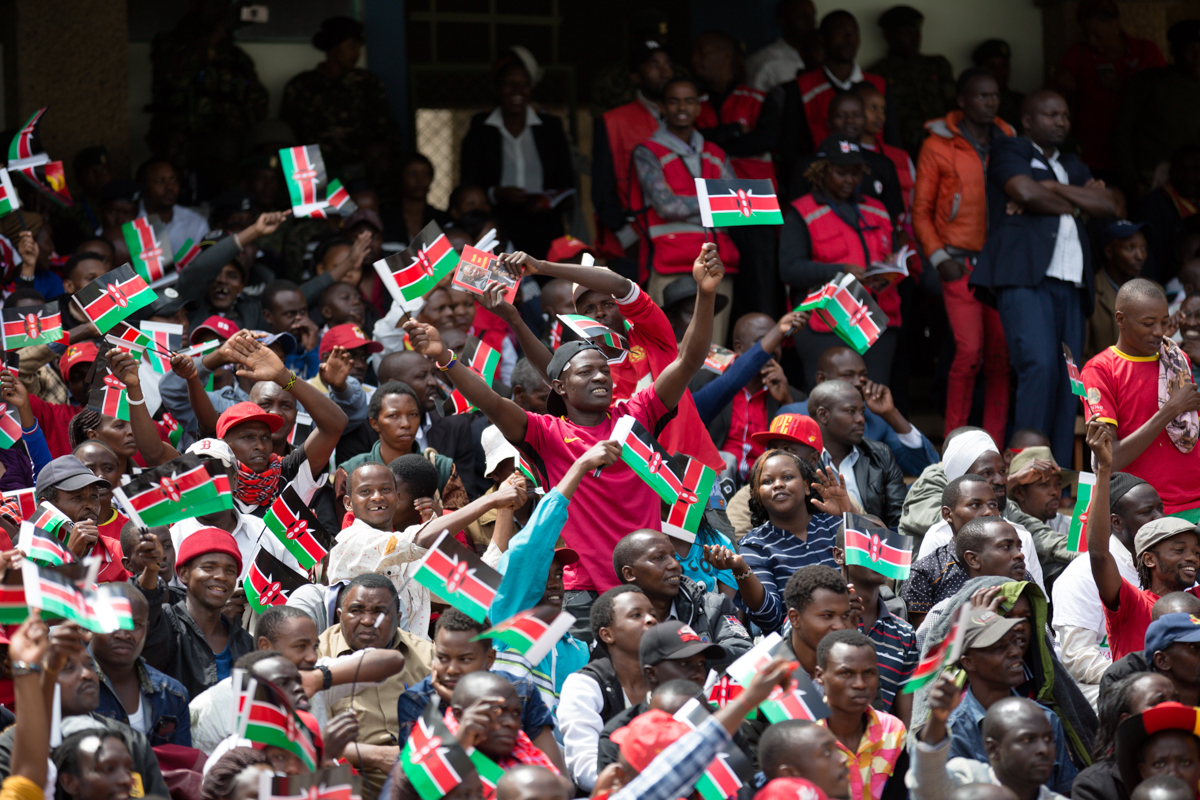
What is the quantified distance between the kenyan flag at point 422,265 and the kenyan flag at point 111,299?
1304 millimetres

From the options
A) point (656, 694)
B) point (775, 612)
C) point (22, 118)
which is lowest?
point (775, 612)

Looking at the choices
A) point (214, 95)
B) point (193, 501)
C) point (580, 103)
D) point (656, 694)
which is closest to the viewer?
point (656, 694)

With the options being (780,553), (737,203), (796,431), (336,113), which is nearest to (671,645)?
(780,553)

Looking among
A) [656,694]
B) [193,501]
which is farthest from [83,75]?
[656,694]

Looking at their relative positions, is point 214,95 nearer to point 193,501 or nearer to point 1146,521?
point 193,501

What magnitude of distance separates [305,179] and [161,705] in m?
3.65

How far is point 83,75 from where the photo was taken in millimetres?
11000

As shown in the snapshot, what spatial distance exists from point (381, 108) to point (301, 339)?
3.02 m

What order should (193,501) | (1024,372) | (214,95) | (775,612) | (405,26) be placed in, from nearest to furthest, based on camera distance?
(193,501)
(775,612)
(1024,372)
(214,95)
(405,26)

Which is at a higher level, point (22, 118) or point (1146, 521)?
point (22, 118)

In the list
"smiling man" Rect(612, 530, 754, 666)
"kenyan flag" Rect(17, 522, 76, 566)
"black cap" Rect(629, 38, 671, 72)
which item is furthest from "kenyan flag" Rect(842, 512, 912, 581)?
"black cap" Rect(629, 38, 671, 72)

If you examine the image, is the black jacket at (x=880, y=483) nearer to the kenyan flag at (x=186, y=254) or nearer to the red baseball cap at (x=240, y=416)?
the red baseball cap at (x=240, y=416)

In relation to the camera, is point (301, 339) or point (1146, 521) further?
point (301, 339)

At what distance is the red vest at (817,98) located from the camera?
34.1 feet
